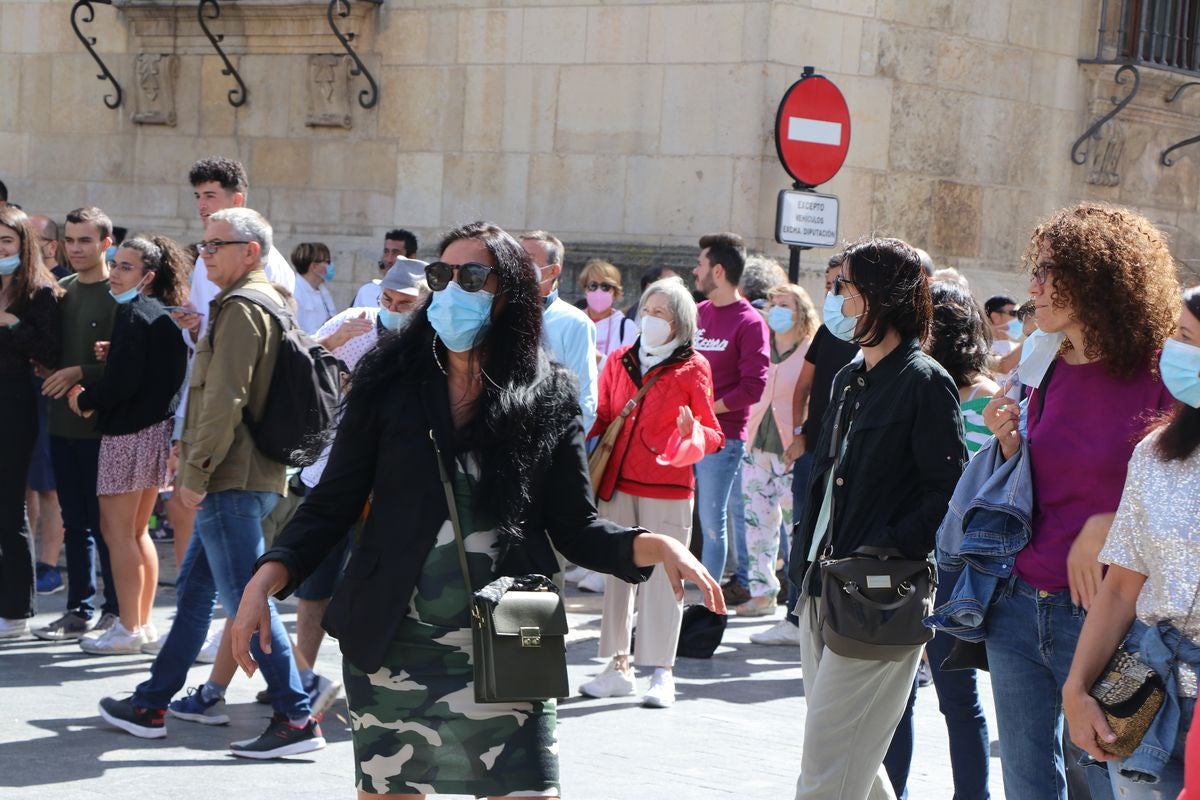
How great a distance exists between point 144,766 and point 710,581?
10.6ft

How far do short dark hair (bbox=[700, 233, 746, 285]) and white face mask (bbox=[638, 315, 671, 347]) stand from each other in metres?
1.84

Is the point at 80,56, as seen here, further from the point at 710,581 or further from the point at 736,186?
the point at 710,581

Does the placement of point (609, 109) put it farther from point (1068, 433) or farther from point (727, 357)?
point (1068, 433)

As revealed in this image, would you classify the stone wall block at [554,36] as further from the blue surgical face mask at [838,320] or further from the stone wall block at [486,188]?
the blue surgical face mask at [838,320]

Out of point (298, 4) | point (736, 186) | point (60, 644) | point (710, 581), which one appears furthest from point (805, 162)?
point (710, 581)

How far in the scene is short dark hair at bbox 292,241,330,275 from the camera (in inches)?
516

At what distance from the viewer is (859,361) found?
498 centimetres

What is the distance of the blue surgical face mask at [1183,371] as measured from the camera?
355 centimetres

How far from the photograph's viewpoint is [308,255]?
13.1 metres

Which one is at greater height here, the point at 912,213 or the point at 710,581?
the point at 912,213

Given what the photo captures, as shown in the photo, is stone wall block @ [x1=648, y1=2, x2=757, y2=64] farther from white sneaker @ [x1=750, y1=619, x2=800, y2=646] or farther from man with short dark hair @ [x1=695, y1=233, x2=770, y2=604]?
white sneaker @ [x1=750, y1=619, x2=800, y2=646]

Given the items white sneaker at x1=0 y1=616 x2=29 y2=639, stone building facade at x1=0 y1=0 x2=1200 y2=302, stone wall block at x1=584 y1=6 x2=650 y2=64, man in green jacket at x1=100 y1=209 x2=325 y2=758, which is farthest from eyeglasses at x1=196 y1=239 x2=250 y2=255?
stone wall block at x1=584 y1=6 x2=650 y2=64

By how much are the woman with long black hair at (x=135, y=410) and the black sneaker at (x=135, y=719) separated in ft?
5.00

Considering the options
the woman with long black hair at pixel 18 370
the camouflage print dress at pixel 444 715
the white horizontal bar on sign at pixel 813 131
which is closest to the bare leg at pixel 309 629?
the woman with long black hair at pixel 18 370
